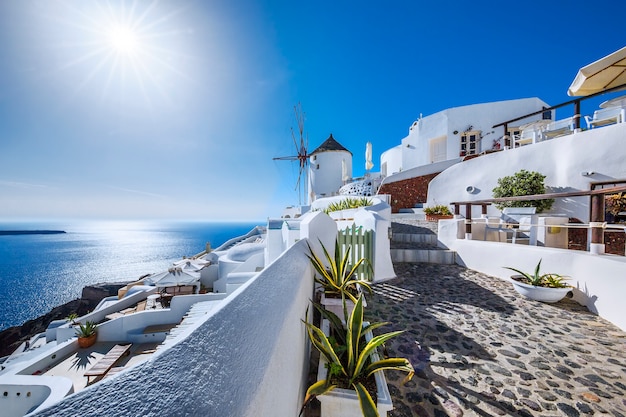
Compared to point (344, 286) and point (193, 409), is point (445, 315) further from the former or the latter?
point (193, 409)

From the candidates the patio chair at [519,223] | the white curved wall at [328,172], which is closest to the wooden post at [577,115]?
the patio chair at [519,223]

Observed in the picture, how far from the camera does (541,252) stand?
15.3ft

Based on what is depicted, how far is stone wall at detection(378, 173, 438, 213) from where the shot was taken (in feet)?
43.9

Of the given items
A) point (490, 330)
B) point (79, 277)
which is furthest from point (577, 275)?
point (79, 277)

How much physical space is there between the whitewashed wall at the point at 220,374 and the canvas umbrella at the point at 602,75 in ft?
34.7

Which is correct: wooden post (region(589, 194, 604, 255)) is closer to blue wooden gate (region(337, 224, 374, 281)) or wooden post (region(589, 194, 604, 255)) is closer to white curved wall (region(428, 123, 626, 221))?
blue wooden gate (region(337, 224, 374, 281))

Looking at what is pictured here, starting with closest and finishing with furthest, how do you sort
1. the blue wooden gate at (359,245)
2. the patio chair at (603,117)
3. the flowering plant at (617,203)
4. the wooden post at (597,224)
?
the wooden post at (597,224) < the blue wooden gate at (359,245) < the flowering plant at (617,203) < the patio chair at (603,117)

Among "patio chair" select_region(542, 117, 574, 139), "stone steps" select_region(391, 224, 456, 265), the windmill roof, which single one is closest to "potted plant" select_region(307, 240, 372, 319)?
"stone steps" select_region(391, 224, 456, 265)

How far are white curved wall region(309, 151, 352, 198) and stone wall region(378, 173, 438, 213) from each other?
33.3 ft

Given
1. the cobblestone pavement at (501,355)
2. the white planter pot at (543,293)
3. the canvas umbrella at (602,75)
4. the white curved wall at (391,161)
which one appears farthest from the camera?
the white curved wall at (391,161)

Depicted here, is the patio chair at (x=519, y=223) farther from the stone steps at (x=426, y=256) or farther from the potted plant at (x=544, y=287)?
the potted plant at (x=544, y=287)

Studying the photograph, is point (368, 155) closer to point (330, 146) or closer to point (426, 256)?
point (330, 146)

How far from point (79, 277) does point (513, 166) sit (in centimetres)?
6996

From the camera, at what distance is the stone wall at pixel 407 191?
13.4 meters
